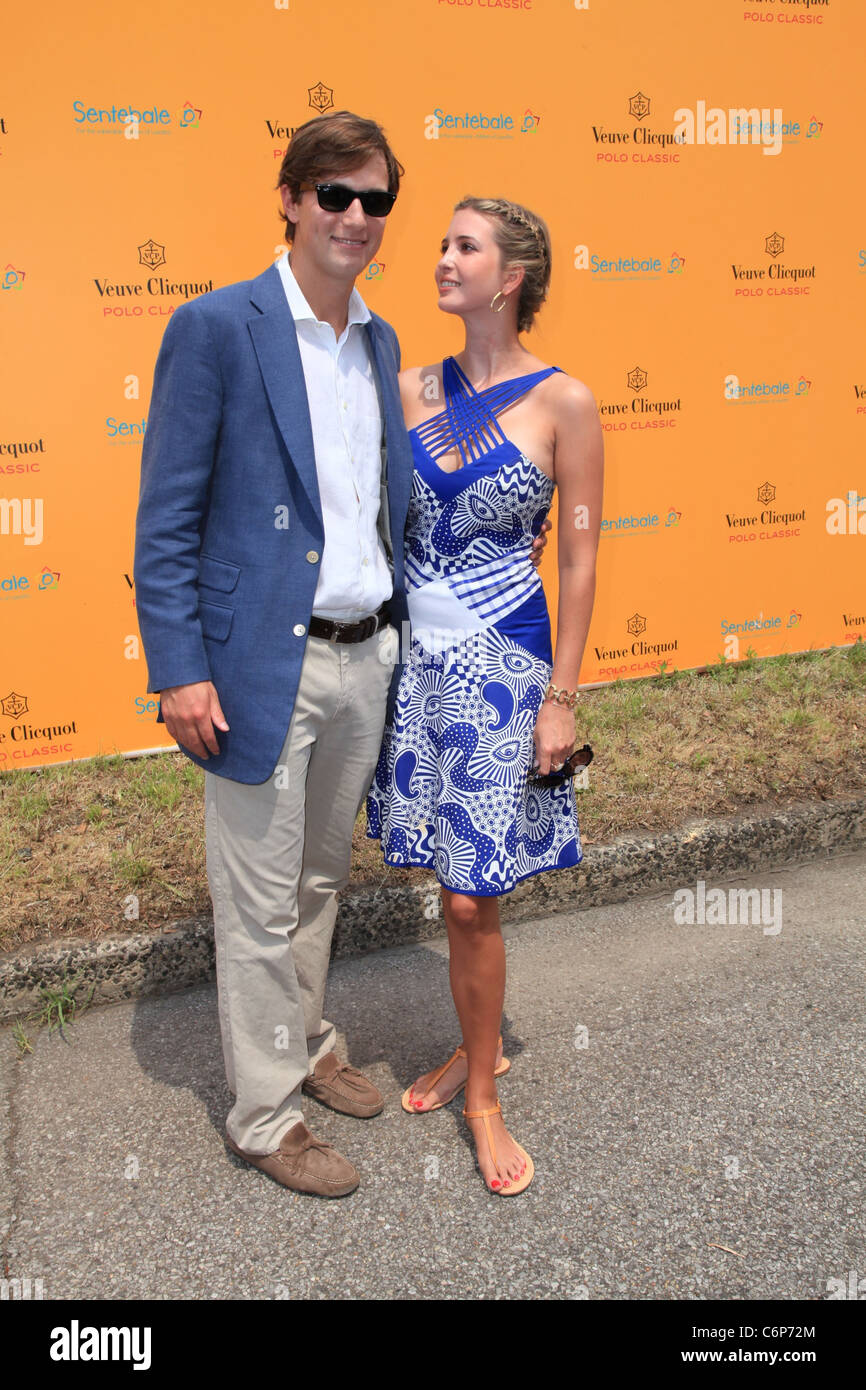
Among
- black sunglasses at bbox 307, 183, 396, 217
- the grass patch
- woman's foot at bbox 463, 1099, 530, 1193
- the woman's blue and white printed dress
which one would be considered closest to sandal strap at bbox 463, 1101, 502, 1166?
woman's foot at bbox 463, 1099, 530, 1193

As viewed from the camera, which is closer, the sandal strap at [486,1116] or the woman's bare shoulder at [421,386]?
the sandal strap at [486,1116]

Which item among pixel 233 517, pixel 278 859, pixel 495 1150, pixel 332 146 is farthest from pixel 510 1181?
pixel 332 146

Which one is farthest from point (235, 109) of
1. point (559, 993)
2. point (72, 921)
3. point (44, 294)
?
point (559, 993)

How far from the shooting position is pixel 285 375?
7.16 ft

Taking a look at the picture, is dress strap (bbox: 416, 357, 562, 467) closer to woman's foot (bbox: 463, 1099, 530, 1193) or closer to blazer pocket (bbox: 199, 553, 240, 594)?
blazer pocket (bbox: 199, 553, 240, 594)

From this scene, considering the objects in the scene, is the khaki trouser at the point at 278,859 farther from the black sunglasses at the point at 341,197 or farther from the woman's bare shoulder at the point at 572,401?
the black sunglasses at the point at 341,197

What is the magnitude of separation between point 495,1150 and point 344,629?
131 centimetres

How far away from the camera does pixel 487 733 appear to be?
241 cm

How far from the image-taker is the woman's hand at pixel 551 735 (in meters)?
2.44

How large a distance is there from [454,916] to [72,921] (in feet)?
4.70

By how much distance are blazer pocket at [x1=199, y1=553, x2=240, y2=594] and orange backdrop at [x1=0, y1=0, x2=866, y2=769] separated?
2433 mm

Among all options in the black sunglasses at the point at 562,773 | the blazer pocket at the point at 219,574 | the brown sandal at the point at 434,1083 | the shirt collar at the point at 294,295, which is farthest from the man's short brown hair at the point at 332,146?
the brown sandal at the point at 434,1083

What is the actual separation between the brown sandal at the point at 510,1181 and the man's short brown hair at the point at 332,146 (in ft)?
7.32

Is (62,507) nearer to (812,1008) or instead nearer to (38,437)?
(38,437)
